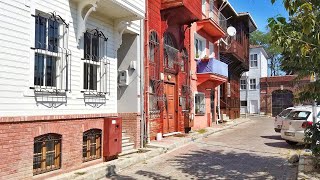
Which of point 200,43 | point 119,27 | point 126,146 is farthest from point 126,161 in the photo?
point 200,43

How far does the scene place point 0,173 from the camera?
617cm

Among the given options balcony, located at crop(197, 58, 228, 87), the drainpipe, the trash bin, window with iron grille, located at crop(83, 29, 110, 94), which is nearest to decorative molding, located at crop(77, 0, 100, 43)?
window with iron grille, located at crop(83, 29, 110, 94)

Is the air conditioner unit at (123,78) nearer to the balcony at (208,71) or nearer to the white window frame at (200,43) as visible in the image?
the balcony at (208,71)

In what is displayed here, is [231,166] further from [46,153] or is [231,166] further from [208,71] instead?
[208,71]

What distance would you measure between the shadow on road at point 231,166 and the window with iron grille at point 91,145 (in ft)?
7.61

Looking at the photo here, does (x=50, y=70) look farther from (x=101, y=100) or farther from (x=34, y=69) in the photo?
(x=101, y=100)

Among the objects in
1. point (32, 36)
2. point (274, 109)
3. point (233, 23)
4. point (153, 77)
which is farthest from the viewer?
point (274, 109)

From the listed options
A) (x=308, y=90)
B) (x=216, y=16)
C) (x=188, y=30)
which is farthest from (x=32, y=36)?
(x=216, y=16)

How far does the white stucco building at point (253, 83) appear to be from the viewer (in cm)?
4470

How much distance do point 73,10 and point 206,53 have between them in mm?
13982

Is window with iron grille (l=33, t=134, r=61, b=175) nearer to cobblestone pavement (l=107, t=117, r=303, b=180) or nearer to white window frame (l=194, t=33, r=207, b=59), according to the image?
cobblestone pavement (l=107, t=117, r=303, b=180)

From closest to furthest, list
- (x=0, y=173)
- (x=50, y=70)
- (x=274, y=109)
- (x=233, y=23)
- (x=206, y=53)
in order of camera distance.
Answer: (x=0, y=173)
(x=50, y=70)
(x=206, y=53)
(x=233, y=23)
(x=274, y=109)

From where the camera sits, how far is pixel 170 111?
50.1 feet

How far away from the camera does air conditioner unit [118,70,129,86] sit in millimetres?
11672
